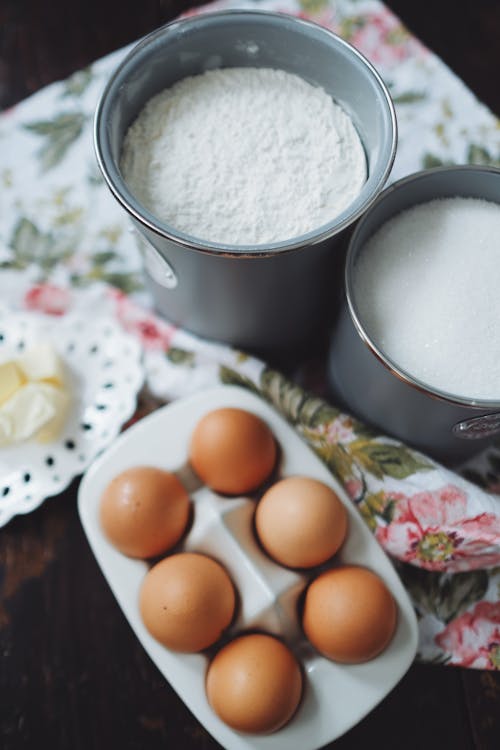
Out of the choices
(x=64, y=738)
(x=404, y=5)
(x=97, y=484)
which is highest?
(x=404, y=5)

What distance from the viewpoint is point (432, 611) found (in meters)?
0.64

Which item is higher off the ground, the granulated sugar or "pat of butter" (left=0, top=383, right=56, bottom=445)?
the granulated sugar

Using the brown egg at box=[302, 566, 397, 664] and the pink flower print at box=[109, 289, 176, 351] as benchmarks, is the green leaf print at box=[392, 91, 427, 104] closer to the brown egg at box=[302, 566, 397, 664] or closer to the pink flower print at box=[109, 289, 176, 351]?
the pink flower print at box=[109, 289, 176, 351]

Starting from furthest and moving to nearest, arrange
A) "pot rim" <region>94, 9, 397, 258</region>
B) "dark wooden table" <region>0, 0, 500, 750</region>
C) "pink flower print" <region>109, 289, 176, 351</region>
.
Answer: "pink flower print" <region>109, 289, 176, 351</region>, "dark wooden table" <region>0, 0, 500, 750</region>, "pot rim" <region>94, 9, 397, 258</region>

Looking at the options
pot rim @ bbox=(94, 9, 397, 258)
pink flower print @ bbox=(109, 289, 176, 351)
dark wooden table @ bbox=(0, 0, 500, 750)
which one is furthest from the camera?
pink flower print @ bbox=(109, 289, 176, 351)

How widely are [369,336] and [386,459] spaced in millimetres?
139

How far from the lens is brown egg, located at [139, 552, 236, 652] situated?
552 millimetres

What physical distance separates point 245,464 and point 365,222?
0.67 feet

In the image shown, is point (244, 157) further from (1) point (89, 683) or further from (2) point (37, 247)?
(1) point (89, 683)

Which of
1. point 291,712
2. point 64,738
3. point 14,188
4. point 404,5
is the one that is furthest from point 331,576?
point 404,5

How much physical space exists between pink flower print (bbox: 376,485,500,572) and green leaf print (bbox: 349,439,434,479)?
20 mm

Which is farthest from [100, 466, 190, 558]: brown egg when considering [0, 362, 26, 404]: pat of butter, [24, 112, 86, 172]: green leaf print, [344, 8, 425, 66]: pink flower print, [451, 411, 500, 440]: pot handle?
[344, 8, 425, 66]: pink flower print

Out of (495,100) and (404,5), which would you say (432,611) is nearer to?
(495,100)

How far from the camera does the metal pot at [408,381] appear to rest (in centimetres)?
53
